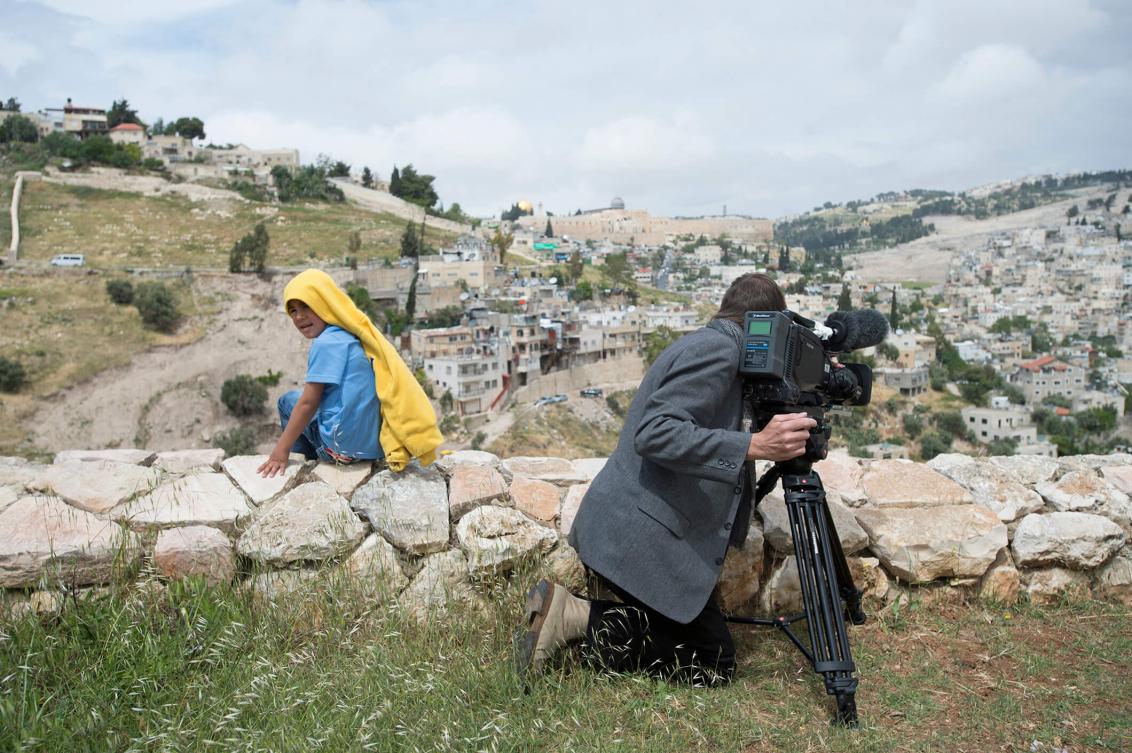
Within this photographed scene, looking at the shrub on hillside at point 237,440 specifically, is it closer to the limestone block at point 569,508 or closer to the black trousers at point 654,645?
the limestone block at point 569,508

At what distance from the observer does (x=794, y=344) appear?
1.74 m

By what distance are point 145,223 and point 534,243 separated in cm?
3133

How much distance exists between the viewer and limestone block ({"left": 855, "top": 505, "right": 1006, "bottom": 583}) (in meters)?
2.22

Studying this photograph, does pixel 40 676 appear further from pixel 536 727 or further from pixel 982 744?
pixel 982 744

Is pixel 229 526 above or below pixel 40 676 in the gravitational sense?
above

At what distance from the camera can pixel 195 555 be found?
1.93 meters

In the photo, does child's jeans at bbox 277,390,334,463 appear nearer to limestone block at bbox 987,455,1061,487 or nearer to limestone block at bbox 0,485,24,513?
limestone block at bbox 0,485,24,513

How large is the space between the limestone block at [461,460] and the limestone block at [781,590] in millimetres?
855

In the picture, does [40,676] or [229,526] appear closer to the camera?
[40,676]

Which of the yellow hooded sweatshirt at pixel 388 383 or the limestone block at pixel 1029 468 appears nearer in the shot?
the yellow hooded sweatshirt at pixel 388 383

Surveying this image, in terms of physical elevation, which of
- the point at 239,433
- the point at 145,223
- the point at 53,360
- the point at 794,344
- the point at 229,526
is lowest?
the point at 239,433

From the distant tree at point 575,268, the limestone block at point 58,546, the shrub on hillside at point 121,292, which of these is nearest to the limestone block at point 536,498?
the limestone block at point 58,546

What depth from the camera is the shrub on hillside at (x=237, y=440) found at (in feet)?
81.5

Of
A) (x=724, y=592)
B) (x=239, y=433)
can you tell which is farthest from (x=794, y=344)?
(x=239, y=433)
